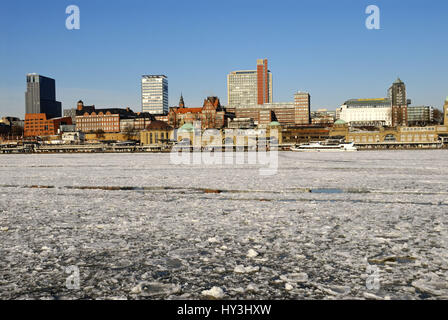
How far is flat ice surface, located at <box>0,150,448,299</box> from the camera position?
3.88 m

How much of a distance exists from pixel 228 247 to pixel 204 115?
514 ft

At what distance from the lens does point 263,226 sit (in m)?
6.64

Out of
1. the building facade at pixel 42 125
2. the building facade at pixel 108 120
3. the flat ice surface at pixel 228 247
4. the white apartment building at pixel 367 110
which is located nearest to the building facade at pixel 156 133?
the building facade at pixel 108 120

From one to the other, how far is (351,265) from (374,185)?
8.50m

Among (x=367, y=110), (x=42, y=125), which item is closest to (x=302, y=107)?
(x=367, y=110)

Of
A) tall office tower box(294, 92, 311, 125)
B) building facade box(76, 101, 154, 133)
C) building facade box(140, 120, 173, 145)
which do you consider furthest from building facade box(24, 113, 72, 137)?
tall office tower box(294, 92, 311, 125)

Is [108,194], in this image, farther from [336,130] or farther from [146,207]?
[336,130]

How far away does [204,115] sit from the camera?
6334 inches

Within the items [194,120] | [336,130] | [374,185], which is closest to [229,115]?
[194,120]

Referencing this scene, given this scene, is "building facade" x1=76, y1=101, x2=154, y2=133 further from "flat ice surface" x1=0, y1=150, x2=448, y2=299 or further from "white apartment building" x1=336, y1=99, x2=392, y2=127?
"flat ice surface" x1=0, y1=150, x2=448, y2=299

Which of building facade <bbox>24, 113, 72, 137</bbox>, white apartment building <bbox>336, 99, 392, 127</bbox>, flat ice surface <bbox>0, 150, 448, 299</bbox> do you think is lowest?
flat ice surface <bbox>0, 150, 448, 299</bbox>

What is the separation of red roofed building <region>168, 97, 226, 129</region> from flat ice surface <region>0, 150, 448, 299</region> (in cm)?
14487

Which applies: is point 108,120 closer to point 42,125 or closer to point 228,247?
point 42,125

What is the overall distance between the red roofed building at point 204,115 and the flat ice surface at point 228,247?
144875mm
